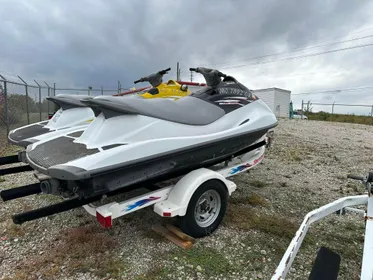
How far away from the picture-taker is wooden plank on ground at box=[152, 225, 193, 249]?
285 centimetres

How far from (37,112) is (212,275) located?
10.9 meters

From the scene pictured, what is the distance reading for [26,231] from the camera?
10.7 feet

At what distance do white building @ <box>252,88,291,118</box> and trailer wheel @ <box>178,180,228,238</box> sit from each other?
60.6 ft

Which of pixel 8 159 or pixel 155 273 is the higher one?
pixel 8 159

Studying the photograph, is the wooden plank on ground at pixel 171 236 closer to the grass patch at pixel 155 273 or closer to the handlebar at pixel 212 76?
the grass patch at pixel 155 273

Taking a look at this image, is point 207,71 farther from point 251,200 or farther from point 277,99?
point 277,99

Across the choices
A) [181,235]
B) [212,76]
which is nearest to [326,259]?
[181,235]

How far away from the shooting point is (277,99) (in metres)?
21.2

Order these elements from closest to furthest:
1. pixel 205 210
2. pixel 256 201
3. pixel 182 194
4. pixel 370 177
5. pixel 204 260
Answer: pixel 370 177
pixel 204 260
pixel 182 194
pixel 205 210
pixel 256 201

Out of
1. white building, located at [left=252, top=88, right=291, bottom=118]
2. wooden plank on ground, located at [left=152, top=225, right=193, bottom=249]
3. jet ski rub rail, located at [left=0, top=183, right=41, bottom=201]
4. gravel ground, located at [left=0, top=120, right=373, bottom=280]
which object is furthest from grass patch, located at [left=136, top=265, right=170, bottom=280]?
white building, located at [left=252, top=88, right=291, bottom=118]

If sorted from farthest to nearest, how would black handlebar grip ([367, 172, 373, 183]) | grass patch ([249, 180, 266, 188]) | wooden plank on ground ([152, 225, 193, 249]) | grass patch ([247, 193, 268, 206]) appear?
grass patch ([249, 180, 266, 188]) < grass patch ([247, 193, 268, 206]) < wooden plank on ground ([152, 225, 193, 249]) < black handlebar grip ([367, 172, 373, 183])

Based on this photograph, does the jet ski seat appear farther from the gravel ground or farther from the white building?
the white building

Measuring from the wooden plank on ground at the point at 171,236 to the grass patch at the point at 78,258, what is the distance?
1.61ft

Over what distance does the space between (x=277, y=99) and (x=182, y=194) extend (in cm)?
1993
